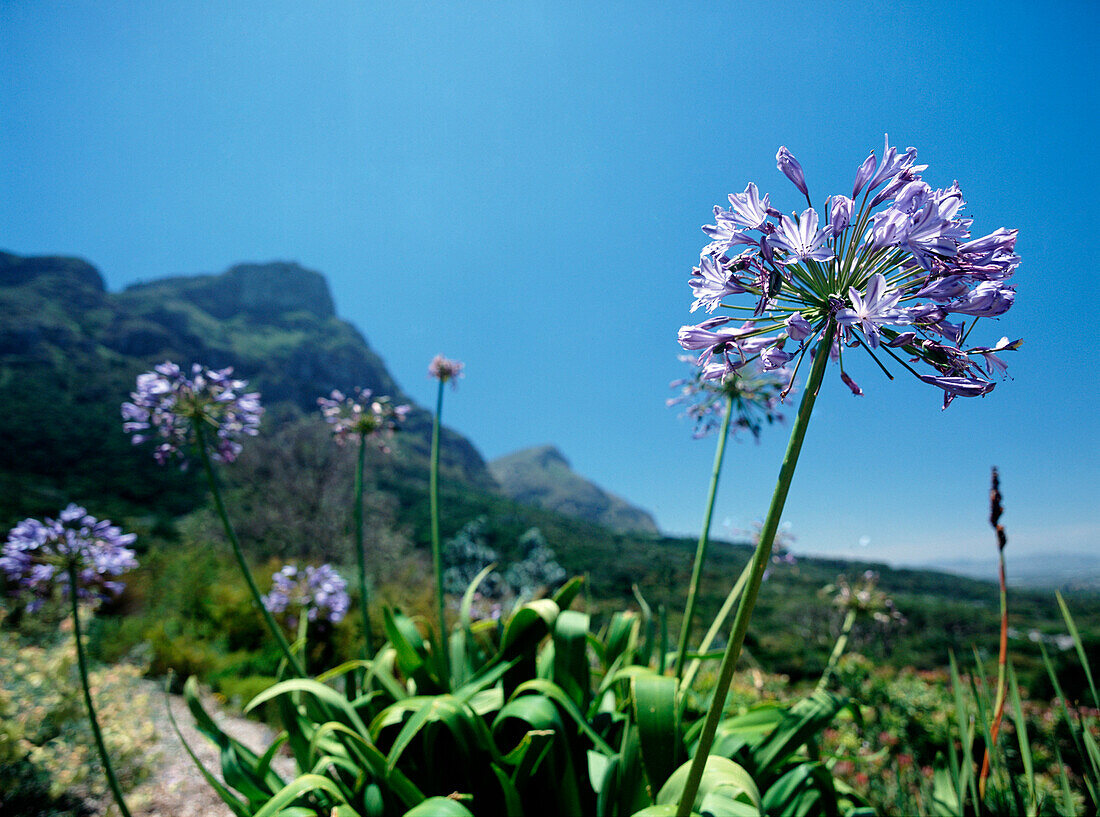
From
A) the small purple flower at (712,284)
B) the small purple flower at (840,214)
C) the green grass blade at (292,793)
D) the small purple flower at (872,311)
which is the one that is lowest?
the green grass blade at (292,793)

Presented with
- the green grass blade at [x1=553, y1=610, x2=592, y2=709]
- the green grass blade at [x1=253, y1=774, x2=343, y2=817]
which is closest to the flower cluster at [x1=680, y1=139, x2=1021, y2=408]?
the green grass blade at [x1=553, y1=610, x2=592, y2=709]

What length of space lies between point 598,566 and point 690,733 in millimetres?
22083

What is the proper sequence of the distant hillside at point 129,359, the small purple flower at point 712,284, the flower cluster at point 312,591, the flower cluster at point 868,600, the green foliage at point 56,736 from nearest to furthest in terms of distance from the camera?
the small purple flower at point 712,284
the green foliage at point 56,736
the flower cluster at point 868,600
the flower cluster at point 312,591
the distant hillside at point 129,359

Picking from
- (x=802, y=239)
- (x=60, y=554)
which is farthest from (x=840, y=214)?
(x=60, y=554)

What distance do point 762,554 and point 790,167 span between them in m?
1.05

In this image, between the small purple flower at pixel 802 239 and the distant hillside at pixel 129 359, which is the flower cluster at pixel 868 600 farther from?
the distant hillside at pixel 129 359

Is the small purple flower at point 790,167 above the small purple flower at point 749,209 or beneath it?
above

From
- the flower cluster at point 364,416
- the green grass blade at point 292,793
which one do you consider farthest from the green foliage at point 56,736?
the flower cluster at point 364,416

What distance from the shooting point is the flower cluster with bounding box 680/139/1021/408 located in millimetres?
1083

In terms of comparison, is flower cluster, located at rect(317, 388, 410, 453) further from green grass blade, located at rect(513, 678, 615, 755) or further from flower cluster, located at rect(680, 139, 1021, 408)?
flower cluster, located at rect(680, 139, 1021, 408)

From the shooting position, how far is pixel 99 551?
8.73ft

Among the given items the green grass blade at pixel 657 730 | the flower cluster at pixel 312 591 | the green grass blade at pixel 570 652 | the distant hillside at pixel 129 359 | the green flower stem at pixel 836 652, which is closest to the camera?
the green grass blade at pixel 657 730

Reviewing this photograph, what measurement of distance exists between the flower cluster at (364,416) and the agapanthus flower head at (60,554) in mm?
1316

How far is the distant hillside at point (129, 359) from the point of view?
3600 centimetres
